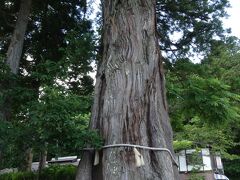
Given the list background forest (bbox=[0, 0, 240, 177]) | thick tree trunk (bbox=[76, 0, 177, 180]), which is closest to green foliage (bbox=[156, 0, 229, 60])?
background forest (bbox=[0, 0, 240, 177])

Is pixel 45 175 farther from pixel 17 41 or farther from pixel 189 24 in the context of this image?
pixel 189 24

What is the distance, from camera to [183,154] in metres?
13.3

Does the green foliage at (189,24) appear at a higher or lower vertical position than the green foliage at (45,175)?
higher

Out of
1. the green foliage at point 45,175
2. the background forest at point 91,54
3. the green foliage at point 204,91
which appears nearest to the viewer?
the background forest at point 91,54

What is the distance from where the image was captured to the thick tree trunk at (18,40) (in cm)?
599

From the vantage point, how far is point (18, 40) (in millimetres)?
6254

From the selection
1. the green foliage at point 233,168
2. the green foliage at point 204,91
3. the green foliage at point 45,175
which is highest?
the green foliage at point 204,91

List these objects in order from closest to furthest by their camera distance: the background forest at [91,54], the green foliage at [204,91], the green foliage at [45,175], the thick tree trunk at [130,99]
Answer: the thick tree trunk at [130,99] → the background forest at [91,54] → the green foliage at [204,91] → the green foliage at [45,175]

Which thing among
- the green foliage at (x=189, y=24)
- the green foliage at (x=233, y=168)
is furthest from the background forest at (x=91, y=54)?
the green foliage at (x=233, y=168)

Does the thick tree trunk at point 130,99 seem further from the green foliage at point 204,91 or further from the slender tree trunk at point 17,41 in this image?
the slender tree trunk at point 17,41

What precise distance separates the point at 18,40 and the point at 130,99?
11.1ft

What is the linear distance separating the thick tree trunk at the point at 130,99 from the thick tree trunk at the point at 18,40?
2.18 metres

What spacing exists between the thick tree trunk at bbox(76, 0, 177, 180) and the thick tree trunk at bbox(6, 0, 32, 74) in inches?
85.9

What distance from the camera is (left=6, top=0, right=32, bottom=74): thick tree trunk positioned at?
5992 mm
